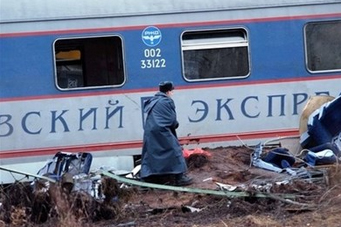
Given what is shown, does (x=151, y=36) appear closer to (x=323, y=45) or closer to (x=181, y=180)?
(x=181, y=180)

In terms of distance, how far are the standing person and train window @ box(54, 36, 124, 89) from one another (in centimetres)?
100

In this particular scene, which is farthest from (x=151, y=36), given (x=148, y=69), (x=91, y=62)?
(x=91, y=62)

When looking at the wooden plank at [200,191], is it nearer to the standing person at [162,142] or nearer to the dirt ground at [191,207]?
the dirt ground at [191,207]

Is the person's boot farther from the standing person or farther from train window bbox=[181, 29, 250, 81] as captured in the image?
train window bbox=[181, 29, 250, 81]

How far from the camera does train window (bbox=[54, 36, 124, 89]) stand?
36.7 ft

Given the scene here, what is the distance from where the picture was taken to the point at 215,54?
1145 centimetres

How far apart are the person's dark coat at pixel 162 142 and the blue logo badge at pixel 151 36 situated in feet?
3.52

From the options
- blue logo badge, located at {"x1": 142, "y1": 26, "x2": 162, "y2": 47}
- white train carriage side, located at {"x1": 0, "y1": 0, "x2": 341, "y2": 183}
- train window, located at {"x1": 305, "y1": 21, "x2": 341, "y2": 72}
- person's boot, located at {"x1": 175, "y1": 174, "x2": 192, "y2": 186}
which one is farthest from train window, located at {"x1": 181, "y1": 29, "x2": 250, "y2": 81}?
person's boot, located at {"x1": 175, "y1": 174, "x2": 192, "y2": 186}

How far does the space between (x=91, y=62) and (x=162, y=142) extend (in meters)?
1.81

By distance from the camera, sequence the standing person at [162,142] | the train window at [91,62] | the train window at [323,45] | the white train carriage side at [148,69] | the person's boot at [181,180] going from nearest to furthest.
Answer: the standing person at [162,142] → the person's boot at [181,180] → the white train carriage side at [148,69] → the train window at [91,62] → the train window at [323,45]

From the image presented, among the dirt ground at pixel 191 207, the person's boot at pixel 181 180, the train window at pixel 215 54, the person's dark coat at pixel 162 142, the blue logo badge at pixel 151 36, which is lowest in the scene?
the person's boot at pixel 181 180

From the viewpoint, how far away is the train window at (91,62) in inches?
441

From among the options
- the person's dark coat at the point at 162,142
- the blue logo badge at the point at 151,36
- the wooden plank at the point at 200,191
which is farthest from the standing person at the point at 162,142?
the blue logo badge at the point at 151,36

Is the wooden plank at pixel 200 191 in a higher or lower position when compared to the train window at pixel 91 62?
lower
